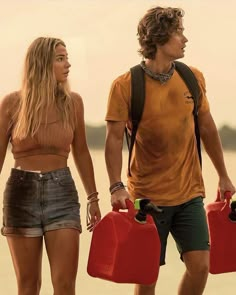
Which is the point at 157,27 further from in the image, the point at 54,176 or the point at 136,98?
the point at 54,176

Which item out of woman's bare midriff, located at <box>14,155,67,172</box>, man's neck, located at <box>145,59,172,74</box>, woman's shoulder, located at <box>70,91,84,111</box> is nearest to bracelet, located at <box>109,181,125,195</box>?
woman's bare midriff, located at <box>14,155,67,172</box>

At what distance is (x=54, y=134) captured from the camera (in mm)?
5648

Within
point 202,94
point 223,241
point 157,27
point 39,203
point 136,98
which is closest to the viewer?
point 39,203

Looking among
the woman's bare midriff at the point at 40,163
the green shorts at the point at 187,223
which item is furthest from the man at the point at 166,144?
the woman's bare midriff at the point at 40,163

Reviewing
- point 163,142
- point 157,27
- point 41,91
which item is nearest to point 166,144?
point 163,142

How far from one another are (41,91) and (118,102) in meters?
0.42

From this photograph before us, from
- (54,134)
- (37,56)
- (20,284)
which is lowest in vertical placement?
(20,284)

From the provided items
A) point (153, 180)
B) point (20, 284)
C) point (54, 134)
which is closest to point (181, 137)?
point (153, 180)

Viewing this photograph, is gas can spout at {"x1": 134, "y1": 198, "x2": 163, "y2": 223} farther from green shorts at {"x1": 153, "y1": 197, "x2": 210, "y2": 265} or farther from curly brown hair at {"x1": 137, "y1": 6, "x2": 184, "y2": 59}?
curly brown hair at {"x1": 137, "y1": 6, "x2": 184, "y2": 59}

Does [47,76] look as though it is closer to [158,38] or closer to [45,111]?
[45,111]

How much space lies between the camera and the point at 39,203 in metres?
5.60

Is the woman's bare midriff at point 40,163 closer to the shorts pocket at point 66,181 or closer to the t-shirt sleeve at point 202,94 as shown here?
the shorts pocket at point 66,181

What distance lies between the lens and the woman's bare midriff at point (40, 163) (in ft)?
18.5

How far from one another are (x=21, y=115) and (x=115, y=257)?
0.88 m
